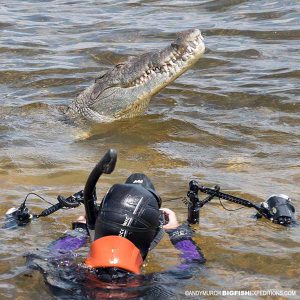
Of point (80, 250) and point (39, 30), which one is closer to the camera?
point (80, 250)

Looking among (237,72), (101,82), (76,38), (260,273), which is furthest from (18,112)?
(260,273)

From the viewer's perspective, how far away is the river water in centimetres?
561

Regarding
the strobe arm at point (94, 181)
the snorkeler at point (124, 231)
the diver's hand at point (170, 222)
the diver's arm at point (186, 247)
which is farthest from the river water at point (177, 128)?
the strobe arm at point (94, 181)

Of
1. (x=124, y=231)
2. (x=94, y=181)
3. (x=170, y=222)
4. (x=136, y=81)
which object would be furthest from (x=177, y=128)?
(x=94, y=181)

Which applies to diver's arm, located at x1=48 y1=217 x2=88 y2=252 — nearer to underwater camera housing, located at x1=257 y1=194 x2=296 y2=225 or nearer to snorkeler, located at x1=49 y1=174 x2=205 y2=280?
snorkeler, located at x1=49 y1=174 x2=205 y2=280

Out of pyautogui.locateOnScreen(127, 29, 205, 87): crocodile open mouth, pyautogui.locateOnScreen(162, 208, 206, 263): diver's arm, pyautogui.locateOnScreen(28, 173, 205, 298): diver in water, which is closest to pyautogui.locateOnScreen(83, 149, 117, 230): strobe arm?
pyautogui.locateOnScreen(28, 173, 205, 298): diver in water

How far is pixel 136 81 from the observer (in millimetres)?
9781

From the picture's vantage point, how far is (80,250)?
5477mm

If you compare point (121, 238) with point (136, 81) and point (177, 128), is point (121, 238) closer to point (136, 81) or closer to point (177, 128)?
point (177, 128)

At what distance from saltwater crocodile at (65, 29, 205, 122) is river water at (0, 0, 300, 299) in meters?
0.23

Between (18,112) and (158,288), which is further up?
(158,288)

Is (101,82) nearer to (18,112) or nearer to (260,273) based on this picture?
(18,112)

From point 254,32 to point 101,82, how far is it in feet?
16.8

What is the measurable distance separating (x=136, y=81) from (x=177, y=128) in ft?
2.64
